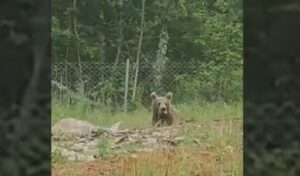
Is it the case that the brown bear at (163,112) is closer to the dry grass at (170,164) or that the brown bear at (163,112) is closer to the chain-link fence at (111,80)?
the chain-link fence at (111,80)

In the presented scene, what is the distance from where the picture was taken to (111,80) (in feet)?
10.1

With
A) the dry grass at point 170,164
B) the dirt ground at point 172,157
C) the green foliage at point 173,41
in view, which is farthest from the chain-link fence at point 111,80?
the dry grass at point 170,164

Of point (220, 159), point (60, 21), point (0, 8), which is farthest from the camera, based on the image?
point (220, 159)

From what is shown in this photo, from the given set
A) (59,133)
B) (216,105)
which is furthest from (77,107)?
(216,105)

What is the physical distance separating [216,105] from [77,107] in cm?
76

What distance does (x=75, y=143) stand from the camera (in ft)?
10.1

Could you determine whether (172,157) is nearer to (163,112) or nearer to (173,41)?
(163,112)

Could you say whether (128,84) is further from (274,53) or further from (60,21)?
(274,53)

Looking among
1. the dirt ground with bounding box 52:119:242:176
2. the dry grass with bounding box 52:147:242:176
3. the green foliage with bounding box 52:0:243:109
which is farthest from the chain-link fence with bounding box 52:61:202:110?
the dry grass with bounding box 52:147:242:176

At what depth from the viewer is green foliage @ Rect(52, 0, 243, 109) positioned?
9.68ft

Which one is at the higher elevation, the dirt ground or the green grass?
the green grass

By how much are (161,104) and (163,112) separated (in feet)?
0.15

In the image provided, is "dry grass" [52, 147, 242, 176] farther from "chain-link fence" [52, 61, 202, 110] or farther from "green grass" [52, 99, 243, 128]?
"chain-link fence" [52, 61, 202, 110]

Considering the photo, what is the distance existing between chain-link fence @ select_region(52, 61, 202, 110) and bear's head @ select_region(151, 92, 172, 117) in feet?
0.10
